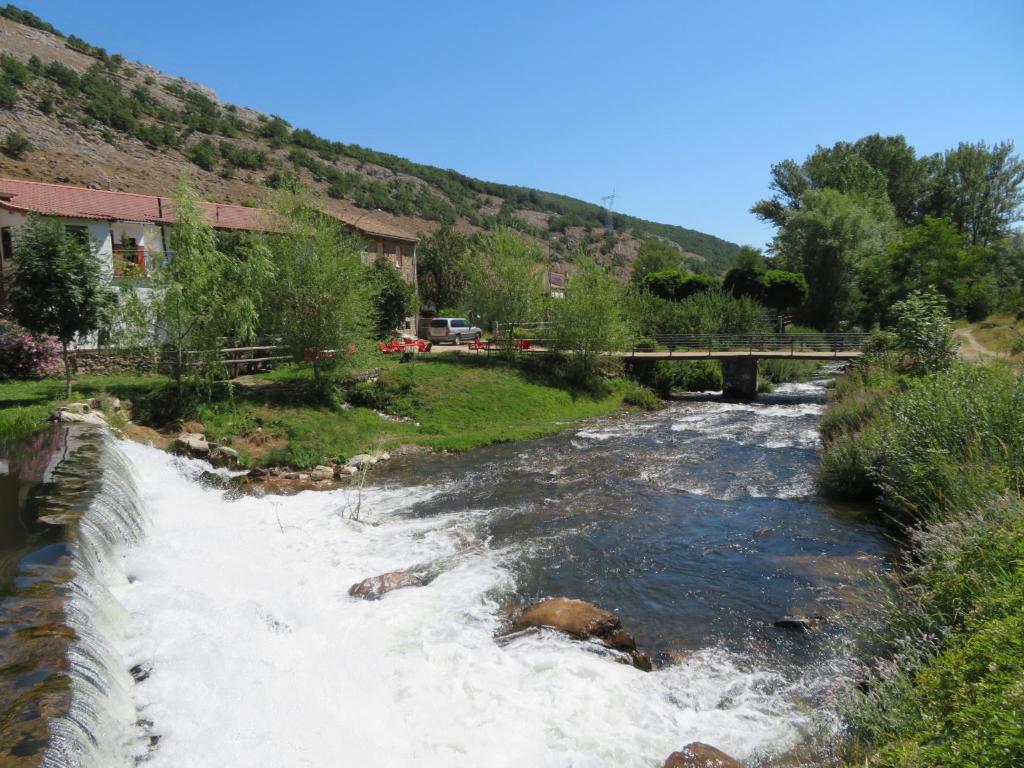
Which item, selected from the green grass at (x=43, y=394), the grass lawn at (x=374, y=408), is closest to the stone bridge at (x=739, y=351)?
the grass lawn at (x=374, y=408)

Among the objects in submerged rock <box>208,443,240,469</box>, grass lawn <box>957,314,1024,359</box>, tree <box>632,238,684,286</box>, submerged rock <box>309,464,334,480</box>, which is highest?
tree <box>632,238,684,286</box>

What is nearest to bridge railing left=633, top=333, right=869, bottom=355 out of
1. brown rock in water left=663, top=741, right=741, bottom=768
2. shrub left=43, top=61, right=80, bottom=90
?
brown rock in water left=663, top=741, right=741, bottom=768

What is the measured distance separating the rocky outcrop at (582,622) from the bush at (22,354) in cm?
2115

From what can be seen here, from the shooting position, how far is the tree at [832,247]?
5500 cm

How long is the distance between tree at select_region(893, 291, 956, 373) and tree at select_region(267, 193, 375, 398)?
19.8 m

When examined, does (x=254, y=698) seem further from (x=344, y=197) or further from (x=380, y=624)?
(x=344, y=197)

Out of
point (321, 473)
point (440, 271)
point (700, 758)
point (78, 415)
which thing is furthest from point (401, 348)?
point (440, 271)

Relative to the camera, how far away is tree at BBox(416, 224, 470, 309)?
201 ft

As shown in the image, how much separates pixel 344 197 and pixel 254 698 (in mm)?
94911

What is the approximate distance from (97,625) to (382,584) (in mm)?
4250

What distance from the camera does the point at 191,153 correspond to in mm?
76250

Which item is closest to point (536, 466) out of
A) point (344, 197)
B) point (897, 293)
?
point (897, 293)

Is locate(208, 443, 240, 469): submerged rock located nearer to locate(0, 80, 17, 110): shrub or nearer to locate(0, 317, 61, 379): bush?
locate(0, 317, 61, 379): bush

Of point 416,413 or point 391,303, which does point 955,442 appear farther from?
point 391,303
